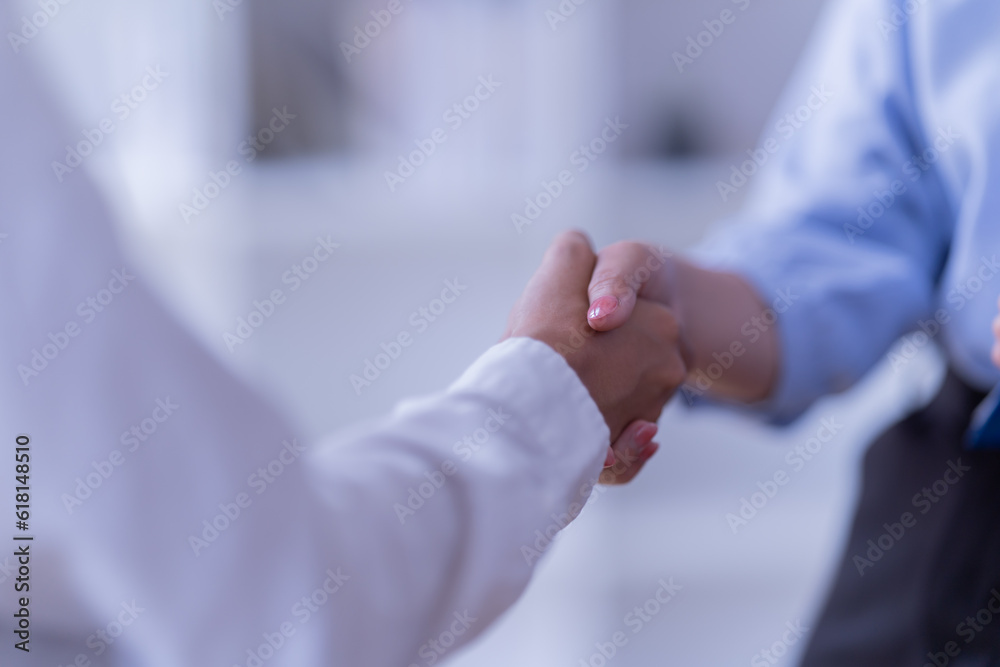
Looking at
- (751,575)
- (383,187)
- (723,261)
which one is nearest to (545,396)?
(723,261)

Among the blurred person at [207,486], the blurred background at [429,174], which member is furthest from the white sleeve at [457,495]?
the blurred background at [429,174]

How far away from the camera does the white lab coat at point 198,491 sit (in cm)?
24

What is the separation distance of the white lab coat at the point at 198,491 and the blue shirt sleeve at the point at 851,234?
289mm

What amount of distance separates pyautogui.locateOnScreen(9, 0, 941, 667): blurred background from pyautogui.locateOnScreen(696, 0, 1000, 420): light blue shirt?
58 centimetres

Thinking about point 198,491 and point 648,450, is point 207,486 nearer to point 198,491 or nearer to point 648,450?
point 198,491

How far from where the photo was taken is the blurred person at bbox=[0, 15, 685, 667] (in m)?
0.24

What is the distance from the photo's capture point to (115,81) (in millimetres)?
1169

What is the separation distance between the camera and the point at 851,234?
588 mm

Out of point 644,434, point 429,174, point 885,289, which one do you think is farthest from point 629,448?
point 429,174

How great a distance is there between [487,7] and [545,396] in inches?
39.6

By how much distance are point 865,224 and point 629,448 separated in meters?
0.30

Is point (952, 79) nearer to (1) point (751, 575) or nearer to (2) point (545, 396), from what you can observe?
(2) point (545, 396)

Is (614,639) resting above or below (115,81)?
below

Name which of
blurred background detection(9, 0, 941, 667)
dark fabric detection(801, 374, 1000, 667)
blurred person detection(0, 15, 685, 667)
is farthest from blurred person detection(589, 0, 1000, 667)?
blurred background detection(9, 0, 941, 667)
